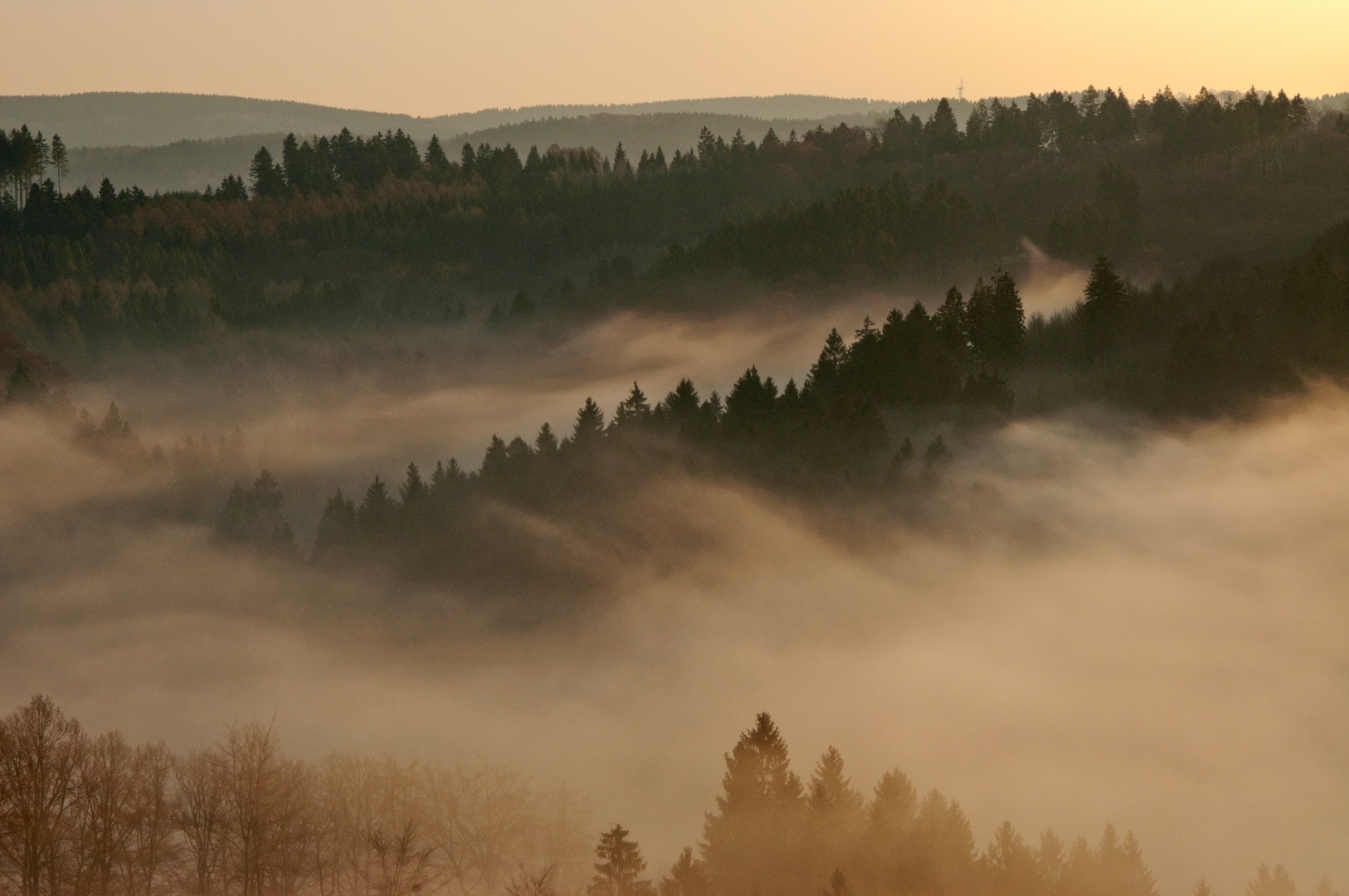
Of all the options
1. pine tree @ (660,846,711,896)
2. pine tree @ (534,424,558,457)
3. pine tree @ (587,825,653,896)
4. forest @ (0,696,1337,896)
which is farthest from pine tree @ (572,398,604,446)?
pine tree @ (660,846,711,896)

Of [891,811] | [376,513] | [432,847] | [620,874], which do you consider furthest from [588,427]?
[620,874]

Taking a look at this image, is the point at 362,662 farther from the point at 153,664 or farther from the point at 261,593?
the point at 153,664

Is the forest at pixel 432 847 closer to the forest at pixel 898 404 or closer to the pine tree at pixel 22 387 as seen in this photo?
the forest at pixel 898 404

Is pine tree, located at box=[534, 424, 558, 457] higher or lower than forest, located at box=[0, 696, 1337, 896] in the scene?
higher

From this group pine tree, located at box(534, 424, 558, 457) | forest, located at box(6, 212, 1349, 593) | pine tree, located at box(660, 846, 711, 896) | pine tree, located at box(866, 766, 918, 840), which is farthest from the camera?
pine tree, located at box(534, 424, 558, 457)

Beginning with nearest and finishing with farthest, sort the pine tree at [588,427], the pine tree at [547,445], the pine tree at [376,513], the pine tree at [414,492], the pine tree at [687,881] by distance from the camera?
the pine tree at [687,881]
the pine tree at [588,427]
the pine tree at [547,445]
the pine tree at [376,513]
the pine tree at [414,492]

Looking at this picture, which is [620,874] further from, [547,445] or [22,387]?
[22,387]

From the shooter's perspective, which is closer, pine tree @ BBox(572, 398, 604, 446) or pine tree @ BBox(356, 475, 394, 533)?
pine tree @ BBox(572, 398, 604, 446)

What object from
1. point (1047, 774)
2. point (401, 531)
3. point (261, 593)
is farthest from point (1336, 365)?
point (261, 593)

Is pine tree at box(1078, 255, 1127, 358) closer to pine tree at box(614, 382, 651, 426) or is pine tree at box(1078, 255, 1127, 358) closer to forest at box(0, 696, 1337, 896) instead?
pine tree at box(614, 382, 651, 426)

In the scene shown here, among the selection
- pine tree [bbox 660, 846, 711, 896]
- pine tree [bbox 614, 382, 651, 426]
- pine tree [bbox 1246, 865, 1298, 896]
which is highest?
pine tree [bbox 614, 382, 651, 426]

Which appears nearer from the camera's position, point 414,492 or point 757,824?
point 757,824

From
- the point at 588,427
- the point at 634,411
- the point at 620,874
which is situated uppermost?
the point at 634,411

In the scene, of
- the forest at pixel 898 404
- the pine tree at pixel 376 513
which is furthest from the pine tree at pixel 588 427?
the pine tree at pixel 376 513
